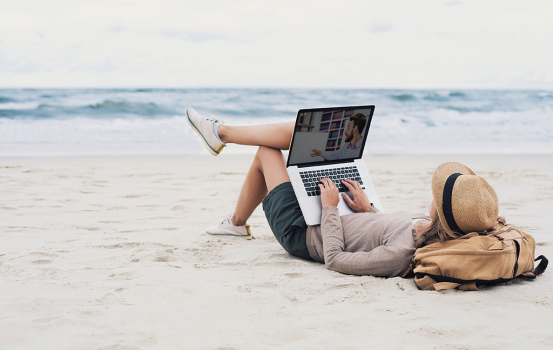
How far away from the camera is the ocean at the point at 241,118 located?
8.84m

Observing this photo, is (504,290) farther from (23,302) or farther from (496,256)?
(23,302)

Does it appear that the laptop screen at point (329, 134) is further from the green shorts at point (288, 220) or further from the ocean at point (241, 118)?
the ocean at point (241, 118)

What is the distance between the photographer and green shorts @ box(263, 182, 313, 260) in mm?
2582

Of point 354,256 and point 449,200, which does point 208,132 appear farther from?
point 449,200

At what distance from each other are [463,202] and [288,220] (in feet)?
3.35

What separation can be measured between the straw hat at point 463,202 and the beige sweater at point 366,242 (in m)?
0.29

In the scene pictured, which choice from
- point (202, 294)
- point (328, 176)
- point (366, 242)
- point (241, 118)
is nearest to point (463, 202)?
point (366, 242)

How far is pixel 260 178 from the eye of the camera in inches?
118

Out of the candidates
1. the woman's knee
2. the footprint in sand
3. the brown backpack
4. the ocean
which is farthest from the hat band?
the ocean

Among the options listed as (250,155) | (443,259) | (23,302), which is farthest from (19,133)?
(443,259)
